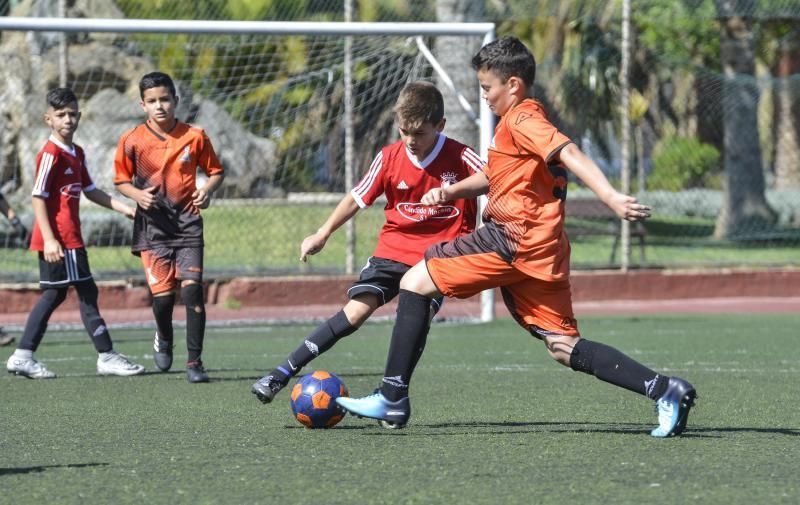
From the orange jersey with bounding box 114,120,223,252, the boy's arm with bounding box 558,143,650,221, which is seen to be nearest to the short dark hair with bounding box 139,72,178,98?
the orange jersey with bounding box 114,120,223,252

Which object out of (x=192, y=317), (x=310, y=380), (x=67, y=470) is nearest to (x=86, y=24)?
(x=192, y=317)

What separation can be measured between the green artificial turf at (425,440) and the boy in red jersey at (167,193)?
1.79 feet

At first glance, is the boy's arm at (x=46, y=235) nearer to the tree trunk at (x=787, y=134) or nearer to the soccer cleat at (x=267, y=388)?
the soccer cleat at (x=267, y=388)

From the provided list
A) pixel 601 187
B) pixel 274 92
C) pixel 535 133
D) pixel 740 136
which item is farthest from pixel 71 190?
pixel 740 136

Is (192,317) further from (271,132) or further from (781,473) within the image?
(271,132)

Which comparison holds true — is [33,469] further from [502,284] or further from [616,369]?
[616,369]

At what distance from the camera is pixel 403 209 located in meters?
6.55

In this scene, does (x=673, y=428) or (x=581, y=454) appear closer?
(x=581, y=454)

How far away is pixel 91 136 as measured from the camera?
14023 millimetres

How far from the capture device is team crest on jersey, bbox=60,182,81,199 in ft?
27.7

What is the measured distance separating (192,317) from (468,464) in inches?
140

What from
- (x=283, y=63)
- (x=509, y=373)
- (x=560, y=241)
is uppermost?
(x=283, y=63)

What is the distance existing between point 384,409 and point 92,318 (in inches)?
135

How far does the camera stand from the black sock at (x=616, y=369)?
215 inches
